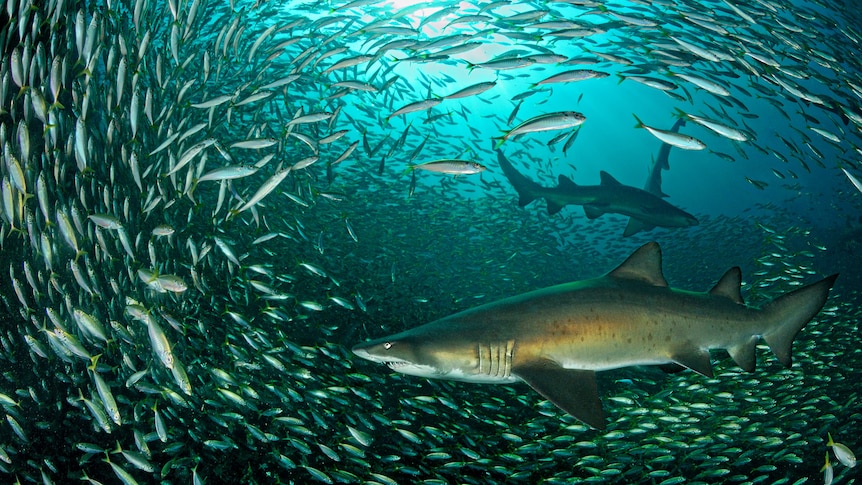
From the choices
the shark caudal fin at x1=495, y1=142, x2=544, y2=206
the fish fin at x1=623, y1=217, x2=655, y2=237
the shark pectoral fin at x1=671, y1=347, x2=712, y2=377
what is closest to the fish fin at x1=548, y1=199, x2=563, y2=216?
the shark caudal fin at x1=495, y1=142, x2=544, y2=206

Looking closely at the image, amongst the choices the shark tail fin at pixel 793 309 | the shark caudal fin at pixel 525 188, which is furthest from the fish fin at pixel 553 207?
the shark tail fin at pixel 793 309

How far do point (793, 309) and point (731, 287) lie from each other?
52cm

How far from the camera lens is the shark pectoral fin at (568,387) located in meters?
2.67

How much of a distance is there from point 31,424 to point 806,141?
1458 centimetres

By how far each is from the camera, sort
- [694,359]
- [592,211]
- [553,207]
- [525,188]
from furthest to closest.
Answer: [525,188] → [553,207] → [592,211] → [694,359]

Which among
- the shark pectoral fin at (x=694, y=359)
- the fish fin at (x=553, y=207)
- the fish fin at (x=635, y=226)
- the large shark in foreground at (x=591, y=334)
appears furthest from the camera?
the fish fin at (x=635, y=226)

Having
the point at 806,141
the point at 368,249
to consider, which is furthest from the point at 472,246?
the point at 806,141

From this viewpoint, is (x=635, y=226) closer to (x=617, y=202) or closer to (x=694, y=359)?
(x=617, y=202)

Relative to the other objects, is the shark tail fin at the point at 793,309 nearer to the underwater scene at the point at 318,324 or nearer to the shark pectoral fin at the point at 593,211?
the underwater scene at the point at 318,324

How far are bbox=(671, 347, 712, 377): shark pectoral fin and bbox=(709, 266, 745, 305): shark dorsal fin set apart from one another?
57cm

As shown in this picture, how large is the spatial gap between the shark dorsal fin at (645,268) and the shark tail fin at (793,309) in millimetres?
1022

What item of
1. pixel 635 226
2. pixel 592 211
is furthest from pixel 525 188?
pixel 635 226

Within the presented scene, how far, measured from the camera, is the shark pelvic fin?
364cm

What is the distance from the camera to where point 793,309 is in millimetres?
3598
